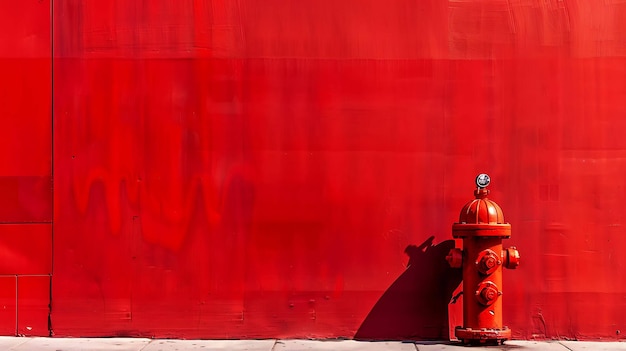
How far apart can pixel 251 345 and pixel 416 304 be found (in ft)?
5.30

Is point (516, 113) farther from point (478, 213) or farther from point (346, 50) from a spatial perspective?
point (346, 50)

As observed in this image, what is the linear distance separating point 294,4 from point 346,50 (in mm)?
671

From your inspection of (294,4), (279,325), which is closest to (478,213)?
(279,325)

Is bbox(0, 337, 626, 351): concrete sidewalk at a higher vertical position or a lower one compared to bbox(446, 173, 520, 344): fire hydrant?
lower

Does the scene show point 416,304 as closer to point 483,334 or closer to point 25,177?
point 483,334

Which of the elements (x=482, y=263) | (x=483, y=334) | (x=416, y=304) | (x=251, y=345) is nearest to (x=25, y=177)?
(x=251, y=345)

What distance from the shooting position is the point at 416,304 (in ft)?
24.6

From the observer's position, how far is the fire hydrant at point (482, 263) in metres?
6.93

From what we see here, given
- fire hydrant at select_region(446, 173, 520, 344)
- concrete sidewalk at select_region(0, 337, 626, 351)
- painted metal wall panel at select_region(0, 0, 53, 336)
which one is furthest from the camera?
painted metal wall panel at select_region(0, 0, 53, 336)

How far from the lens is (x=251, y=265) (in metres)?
7.48

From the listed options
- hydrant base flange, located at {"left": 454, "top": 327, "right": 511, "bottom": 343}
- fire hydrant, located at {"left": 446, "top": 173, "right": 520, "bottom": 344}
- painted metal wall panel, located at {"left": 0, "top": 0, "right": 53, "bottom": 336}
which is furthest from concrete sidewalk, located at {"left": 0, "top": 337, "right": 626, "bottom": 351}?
painted metal wall panel, located at {"left": 0, "top": 0, "right": 53, "bottom": 336}

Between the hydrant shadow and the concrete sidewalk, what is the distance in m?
0.15

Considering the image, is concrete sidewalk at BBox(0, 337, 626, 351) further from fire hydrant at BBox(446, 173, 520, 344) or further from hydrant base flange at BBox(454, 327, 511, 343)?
fire hydrant at BBox(446, 173, 520, 344)

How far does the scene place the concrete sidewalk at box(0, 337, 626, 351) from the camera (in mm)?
7059
